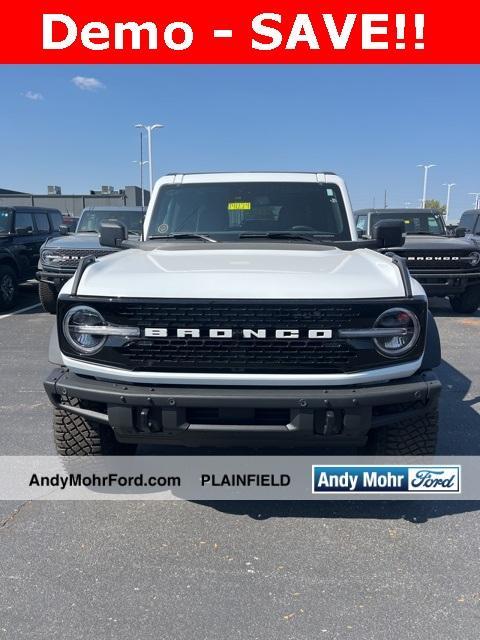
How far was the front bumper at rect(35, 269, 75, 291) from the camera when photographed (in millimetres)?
8250

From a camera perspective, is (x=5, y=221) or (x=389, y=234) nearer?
(x=389, y=234)

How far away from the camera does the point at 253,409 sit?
2555mm

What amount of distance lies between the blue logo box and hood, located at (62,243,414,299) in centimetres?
101

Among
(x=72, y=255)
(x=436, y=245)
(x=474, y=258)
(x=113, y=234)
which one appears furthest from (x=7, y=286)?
(x=474, y=258)

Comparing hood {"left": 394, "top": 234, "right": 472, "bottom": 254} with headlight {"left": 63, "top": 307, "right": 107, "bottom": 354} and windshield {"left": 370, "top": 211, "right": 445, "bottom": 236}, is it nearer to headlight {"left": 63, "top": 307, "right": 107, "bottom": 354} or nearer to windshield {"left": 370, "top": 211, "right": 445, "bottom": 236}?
windshield {"left": 370, "top": 211, "right": 445, "bottom": 236}

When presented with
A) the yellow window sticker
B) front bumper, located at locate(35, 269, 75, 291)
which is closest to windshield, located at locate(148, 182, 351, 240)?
the yellow window sticker

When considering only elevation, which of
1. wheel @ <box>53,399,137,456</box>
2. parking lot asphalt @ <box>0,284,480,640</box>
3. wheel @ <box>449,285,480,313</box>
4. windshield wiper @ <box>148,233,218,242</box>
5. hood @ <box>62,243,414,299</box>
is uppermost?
windshield wiper @ <box>148,233,218,242</box>

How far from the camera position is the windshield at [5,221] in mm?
9703

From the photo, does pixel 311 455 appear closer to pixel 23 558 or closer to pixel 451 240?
pixel 23 558

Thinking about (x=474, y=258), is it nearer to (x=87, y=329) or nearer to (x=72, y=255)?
(x=72, y=255)

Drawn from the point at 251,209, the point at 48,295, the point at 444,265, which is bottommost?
the point at 48,295

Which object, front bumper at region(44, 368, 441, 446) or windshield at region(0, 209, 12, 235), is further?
windshield at region(0, 209, 12, 235)

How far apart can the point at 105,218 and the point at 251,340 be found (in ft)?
29.0

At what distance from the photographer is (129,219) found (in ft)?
35.1
